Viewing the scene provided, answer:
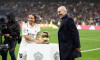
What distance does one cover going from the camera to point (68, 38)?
4832mm

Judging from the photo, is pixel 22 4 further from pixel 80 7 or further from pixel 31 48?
pixel 31 48

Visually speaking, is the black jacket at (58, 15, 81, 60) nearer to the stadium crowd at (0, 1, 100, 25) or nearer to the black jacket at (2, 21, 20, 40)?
the black jacket at (2, 21, 20, 40)

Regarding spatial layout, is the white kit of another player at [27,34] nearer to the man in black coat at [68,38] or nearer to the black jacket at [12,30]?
the man in black coat at [68,38]

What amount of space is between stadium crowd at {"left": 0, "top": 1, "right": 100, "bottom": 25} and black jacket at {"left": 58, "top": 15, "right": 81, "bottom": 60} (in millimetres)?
41172

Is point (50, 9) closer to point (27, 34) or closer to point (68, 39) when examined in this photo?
point (27, 34)

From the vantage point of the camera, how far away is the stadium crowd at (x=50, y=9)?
48656 mm

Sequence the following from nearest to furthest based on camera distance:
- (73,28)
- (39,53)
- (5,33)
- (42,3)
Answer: (73,28), (39,53), (5,33), (42,3)

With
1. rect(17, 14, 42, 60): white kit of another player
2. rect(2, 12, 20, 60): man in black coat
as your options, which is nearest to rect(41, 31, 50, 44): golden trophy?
rect(17, 14, 42, 60): white kit of another player

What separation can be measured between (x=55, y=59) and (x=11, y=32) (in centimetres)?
241

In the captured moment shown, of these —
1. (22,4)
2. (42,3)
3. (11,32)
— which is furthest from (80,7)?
(11,32)

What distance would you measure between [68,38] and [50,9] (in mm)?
48994

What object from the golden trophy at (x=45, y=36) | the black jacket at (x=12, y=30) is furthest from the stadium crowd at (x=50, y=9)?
the golden trophy at (x=45, y=36)

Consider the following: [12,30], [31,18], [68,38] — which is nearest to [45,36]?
[68,38]

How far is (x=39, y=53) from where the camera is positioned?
16.6 feet
